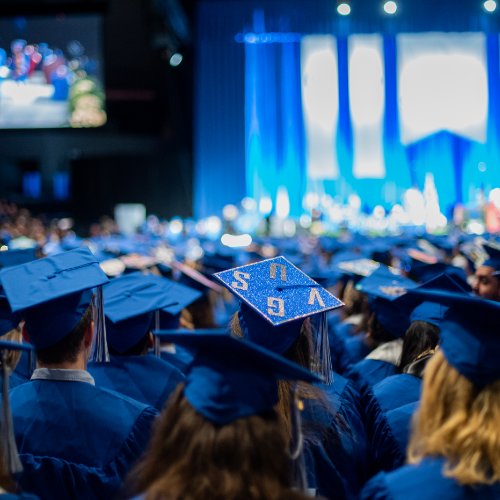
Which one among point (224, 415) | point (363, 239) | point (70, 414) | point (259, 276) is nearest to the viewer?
point (224, 415)

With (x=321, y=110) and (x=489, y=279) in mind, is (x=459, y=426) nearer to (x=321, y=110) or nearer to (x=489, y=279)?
(x=489, y=279)

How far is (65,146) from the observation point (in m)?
22.1

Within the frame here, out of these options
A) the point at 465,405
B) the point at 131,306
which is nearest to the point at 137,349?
the point at 131,306

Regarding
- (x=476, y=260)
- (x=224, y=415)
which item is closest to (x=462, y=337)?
(x=224, y=415)

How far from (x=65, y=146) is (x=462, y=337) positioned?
70.5ft

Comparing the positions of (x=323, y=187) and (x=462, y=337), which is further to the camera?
(x=323, y=187)

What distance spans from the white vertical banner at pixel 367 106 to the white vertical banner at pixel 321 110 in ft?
1.76

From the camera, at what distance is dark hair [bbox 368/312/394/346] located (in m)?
3.55

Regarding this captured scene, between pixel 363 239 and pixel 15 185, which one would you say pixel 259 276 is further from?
pixel 15 185

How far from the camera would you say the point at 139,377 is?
279 cm

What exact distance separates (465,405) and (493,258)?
3340 millimetres

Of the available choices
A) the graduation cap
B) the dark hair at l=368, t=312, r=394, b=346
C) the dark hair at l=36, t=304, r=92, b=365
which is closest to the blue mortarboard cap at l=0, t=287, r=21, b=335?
the graduation cap

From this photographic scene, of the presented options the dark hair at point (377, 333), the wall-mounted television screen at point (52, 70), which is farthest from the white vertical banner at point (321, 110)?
the dark hair at point (377, 333)

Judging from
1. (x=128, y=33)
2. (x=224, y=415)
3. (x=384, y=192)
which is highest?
(x=128, y=33)
